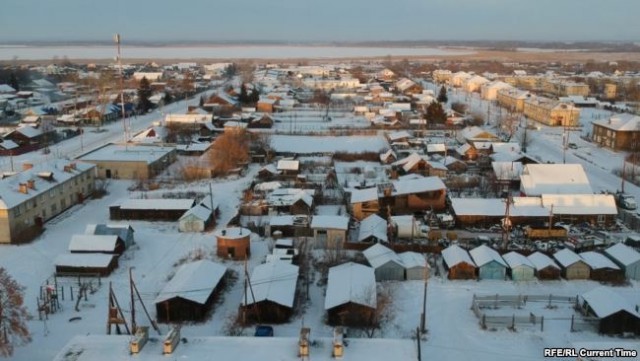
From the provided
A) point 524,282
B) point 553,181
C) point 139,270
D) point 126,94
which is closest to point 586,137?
point 553,181

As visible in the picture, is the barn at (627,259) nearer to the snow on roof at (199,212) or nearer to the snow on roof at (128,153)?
the snow on roof at (199,212)

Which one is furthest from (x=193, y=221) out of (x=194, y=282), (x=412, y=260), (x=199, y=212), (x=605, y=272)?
(x=605, y=272)

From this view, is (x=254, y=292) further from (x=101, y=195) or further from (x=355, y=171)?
(x=355, y=171)

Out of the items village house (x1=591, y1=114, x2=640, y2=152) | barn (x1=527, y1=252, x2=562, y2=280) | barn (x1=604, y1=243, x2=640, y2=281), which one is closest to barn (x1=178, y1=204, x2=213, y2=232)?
barn (x1=527, y1=252, x2=562, y2=280)

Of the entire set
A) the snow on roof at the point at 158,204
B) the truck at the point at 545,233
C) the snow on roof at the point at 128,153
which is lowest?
the truck at the point at 545,233

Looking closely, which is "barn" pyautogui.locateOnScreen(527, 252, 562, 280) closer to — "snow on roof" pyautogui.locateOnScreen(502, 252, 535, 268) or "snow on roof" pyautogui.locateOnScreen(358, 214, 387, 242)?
"snow on roof" pyautogui.locateOnScreen(502, 252, 535, 268)

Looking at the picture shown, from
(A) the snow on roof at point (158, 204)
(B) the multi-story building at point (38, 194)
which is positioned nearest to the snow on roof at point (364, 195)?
(A) the snow on roof at point (158, 204)
